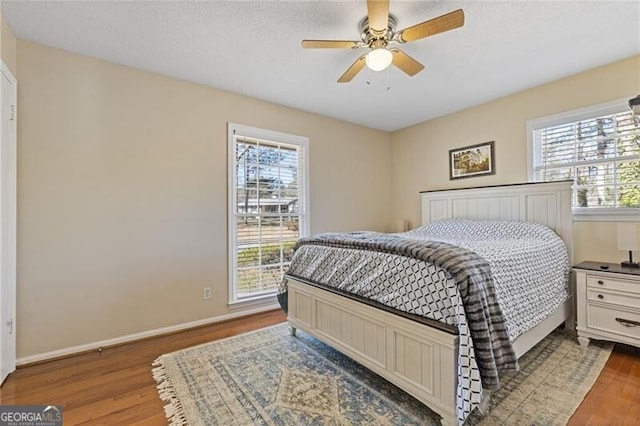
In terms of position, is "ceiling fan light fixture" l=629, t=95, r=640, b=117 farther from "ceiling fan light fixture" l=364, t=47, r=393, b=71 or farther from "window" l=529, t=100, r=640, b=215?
"ceiling fan light fixture" l=364, t=47, r=393, b=71

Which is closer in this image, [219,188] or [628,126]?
[628,126]

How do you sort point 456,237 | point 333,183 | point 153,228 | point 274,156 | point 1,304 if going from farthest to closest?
point 333,183 → point 274,156 → point 456,237 → point 153,228 → point 1,304

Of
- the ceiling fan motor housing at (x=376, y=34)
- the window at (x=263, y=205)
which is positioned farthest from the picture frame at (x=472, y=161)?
the ceiling fan motor housing at (x=376, y=34)

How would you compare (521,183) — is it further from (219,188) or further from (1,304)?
(1,304)

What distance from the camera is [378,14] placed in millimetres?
1721

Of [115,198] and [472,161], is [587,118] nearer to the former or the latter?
[472,161]

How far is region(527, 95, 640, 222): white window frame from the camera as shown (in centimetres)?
266

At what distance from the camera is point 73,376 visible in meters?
2.08

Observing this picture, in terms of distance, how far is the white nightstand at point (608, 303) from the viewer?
224 cm

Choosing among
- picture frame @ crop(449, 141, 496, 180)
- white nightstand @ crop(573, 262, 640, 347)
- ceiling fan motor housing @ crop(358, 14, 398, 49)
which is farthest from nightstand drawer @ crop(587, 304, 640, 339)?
ceiling fan motor housing @ crop(358, 14, 398, 49)

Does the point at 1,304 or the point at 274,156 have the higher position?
the point at 274,156

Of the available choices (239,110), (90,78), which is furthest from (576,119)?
(90,78)

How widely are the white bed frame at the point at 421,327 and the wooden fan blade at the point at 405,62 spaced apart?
1.81 meters

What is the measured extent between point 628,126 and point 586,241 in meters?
1.12
